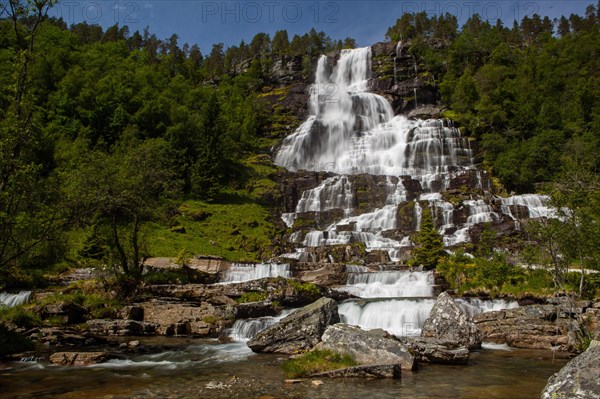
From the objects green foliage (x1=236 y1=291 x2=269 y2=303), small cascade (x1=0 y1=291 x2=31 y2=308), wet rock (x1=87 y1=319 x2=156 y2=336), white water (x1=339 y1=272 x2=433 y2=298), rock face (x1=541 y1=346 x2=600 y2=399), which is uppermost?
rock face (x1=541 y1=346 x2=600 y2=399)

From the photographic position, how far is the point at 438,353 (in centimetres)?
1384

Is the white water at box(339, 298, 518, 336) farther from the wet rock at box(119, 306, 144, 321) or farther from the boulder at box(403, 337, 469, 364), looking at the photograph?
the wet rock at box(119, 306, 144, 321)

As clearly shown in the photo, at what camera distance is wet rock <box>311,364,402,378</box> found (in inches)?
465

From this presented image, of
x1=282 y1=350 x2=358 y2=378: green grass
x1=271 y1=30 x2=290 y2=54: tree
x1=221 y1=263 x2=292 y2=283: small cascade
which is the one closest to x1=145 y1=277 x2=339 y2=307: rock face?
x1=221 y1=263 x2=292 y2=283: small cascade

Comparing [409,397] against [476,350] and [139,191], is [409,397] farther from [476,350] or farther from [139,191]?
[139,191]

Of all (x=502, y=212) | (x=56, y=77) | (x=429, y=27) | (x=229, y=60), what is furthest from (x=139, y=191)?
(x=429, y=27)

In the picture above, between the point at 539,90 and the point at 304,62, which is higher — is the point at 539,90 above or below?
below

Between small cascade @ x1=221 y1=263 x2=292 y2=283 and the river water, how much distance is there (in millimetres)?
16173

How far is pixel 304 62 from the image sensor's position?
10712 centimetres

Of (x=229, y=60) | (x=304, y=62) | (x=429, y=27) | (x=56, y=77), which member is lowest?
(x=56, y=77)

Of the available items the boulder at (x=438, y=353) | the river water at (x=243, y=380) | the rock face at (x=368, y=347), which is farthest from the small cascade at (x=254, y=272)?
the rock face at (x=368, y=347)

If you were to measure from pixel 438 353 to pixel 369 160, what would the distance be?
186 feet

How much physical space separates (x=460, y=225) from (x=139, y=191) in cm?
3183

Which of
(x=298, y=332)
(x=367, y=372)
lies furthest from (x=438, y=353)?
(x=298, y=332)
